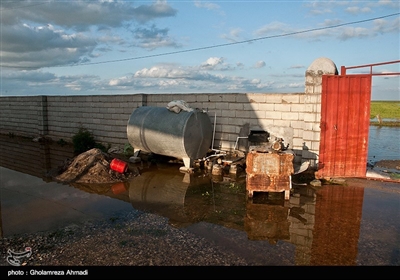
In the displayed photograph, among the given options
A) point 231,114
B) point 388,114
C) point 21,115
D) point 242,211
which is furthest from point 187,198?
point 388,114

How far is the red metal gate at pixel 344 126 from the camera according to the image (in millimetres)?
7723

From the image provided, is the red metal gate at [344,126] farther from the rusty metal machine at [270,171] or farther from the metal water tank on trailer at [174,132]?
the metal water tank on trailer at [174,132]

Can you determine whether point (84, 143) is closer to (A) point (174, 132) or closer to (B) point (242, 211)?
(A) point (174, 132)

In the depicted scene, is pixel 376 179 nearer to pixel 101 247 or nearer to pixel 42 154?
pixel 101 247

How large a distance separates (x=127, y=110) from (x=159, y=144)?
3.81m

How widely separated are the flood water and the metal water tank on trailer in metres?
0.80

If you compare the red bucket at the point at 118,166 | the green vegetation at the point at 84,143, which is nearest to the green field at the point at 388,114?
the red bucket at the point at 118,166

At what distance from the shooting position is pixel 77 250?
13.4 ft

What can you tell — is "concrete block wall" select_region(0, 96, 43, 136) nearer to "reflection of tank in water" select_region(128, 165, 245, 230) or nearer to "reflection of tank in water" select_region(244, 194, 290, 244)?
"reflection of tank in water" select_region(128, 165, 245, 230)

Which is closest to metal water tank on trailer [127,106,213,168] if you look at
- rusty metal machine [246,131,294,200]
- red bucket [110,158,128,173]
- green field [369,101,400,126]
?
red bucket [110,158,128,173]

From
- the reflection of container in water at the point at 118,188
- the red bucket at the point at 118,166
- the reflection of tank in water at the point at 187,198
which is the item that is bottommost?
the reflection of container in water at the point at 118,188

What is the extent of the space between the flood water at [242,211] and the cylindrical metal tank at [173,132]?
2.84ft

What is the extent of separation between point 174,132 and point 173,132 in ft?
0.15
